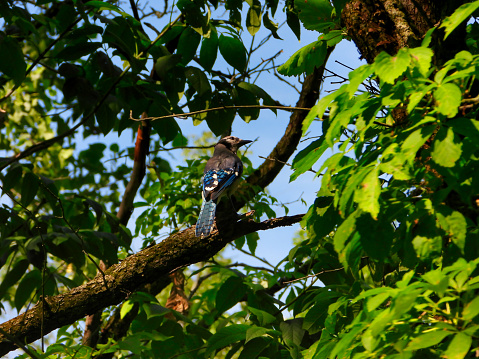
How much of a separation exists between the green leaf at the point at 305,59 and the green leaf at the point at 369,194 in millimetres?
1263

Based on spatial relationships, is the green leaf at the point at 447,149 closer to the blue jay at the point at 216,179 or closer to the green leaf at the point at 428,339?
the green leaf at the point at 428,339

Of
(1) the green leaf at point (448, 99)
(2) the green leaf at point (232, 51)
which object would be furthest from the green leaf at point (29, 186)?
(1) the green leaf at point (448, 99)

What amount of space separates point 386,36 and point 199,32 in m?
1.33

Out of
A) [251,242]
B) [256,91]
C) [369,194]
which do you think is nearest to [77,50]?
[256,91]

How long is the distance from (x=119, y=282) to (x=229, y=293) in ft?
2.50

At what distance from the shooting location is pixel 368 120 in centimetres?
180

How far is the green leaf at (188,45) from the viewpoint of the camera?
3508 millimetres

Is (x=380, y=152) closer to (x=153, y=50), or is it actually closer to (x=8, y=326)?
(x=153, y=50)

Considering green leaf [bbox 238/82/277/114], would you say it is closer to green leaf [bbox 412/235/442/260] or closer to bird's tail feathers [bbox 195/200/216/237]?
bird's tail feathers [bbox 195/200/216/237]

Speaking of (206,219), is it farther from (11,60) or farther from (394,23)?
(394,23)

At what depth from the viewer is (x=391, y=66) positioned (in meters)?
1.62

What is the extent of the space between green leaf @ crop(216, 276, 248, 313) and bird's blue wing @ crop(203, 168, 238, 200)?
4.03 ft

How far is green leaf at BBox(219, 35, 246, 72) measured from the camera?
344cm

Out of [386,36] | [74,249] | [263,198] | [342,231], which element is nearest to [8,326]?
[74,249]
